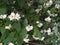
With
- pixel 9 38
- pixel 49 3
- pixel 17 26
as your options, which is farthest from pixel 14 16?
pixel 49 3

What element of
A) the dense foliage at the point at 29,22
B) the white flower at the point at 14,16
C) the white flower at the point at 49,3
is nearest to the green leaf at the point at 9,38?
the dense foliage at the point at 29,22

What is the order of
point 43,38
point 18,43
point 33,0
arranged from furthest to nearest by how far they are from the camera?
1. point 33,0
2. point 43,38
3. point 18,43

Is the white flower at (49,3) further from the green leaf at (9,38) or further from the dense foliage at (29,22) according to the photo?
the green leaf at (9,38)

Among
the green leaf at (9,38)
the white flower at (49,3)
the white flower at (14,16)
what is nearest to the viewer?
the green leaf at (9,38)

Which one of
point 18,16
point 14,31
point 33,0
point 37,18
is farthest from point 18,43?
point 33,0

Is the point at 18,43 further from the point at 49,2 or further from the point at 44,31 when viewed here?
the point at 49,2

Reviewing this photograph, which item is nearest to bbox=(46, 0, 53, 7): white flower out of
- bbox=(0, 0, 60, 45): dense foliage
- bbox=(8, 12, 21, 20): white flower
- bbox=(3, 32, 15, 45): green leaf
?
bbox=(0, 0, 60, 45): dense foliage

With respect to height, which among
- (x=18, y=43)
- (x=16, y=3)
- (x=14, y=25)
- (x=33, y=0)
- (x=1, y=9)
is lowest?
(x=18, y=43)

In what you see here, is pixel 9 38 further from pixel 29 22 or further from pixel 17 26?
pixel 29 22

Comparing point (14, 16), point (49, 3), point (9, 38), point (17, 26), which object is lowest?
point (9, 38)
